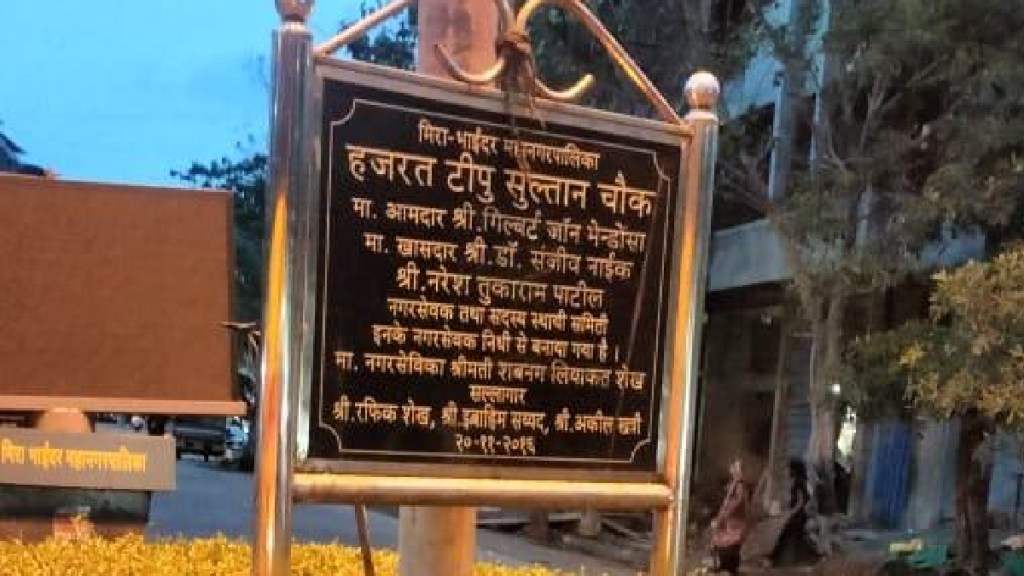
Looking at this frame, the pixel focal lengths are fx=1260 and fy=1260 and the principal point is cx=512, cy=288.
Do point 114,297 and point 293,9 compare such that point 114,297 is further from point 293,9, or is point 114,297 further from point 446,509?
point 293,9

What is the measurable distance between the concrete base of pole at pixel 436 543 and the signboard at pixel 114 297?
170 centimetres

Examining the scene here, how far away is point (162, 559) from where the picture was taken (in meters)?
4.24

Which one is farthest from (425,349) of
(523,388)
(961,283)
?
(961,283)

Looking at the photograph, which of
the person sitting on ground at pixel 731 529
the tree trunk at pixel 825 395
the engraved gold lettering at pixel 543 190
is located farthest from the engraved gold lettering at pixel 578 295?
the person sitting on ground at pixel 731 529

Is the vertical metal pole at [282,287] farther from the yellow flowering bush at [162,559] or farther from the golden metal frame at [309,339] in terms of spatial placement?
the yellow flowering bush at [162,559]

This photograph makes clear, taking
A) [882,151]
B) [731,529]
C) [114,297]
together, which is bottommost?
[731,529]

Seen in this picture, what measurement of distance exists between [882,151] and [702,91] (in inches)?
389

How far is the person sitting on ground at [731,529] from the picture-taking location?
13094 millimetres

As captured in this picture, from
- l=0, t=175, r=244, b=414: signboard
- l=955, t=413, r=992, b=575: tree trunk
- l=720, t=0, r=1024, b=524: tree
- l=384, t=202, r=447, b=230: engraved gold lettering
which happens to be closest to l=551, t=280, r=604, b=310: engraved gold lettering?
l=384, t=202, r=447, b=230: engraved gold lettering

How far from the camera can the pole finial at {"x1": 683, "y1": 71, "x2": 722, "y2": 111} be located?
131 inches

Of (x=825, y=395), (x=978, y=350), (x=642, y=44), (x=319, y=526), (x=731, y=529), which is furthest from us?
(x=642, y=44)

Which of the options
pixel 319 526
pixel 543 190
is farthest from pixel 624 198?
pixel 319 526

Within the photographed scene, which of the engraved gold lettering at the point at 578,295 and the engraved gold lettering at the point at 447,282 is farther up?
the engraved gold lettering at the point at 447,282

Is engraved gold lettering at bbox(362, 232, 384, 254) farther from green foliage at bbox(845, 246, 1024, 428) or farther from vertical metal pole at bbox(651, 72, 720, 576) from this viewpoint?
green foliage at bbox(845, 246, 1024, 428)
